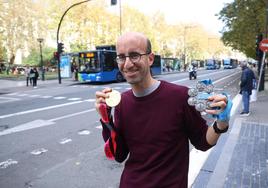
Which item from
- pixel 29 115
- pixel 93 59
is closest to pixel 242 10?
pixel 93 59

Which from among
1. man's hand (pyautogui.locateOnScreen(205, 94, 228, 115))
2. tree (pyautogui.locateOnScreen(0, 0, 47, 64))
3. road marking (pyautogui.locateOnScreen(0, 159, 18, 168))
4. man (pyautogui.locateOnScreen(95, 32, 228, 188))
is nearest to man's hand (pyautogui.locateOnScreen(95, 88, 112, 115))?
man (pyautogui.locateOnScreen(95, 32, 228, 188))

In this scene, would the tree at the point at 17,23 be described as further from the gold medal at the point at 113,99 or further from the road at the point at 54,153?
the gold medal at the point at 113,99

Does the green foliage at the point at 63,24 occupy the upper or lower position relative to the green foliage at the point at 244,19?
upper

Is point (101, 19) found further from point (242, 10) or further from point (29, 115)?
point (29, 115)

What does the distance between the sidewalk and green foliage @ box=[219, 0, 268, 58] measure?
1474 cm

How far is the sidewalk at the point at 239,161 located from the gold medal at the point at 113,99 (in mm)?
2909

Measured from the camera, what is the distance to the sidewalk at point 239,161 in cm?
445

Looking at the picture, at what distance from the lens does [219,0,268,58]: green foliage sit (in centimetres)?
2073

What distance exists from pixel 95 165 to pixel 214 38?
4139 inches

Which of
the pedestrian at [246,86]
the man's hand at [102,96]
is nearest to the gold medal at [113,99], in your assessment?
the man's hand at [102,96]

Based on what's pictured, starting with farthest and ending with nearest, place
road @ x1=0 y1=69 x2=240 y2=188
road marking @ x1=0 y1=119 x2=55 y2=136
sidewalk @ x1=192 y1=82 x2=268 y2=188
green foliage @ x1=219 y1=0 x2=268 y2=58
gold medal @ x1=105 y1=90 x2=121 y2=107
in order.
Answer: green foliage @ x1=219 y1=0 x2=268 y2=58
road marking @ x1=0 y1=119 x2=55 y2=136
road @ x1=0 y1=69 x2=240 y2=188
sidewalk @ x1=192 y1=82 x2=268 y2=188
gold medal @ x1=105 y1=90 x2=121 y2=107

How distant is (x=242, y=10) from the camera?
2120 centimetres

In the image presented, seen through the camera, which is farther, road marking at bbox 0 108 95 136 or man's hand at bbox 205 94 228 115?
road marking at bbox 0 108 95 136

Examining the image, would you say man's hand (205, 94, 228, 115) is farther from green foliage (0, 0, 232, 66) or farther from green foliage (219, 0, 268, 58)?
green foliage (0, 0, 232, 66)
